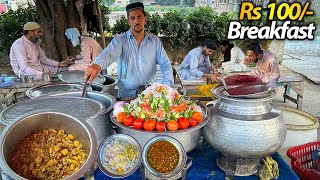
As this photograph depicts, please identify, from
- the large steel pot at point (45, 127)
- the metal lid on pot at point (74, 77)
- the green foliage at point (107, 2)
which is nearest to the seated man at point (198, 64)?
the metal lid on pot at point (74, 77)

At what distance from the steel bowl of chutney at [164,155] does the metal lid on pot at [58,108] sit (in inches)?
16.3

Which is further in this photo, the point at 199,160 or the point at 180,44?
the point at 180,44

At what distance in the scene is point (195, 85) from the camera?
5152 mm

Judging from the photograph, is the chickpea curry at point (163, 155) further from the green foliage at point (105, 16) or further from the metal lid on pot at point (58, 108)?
the green foliage at point (105, 16)

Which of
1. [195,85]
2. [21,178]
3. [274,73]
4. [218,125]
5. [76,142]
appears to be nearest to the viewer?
[21,178]

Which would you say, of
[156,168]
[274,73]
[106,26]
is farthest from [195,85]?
[106,26]

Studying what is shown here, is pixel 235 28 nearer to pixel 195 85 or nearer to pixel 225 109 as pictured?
pixel 195 85

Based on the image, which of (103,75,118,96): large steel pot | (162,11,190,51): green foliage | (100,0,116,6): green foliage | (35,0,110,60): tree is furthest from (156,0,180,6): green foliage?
(103,75,118,96): large steel pot

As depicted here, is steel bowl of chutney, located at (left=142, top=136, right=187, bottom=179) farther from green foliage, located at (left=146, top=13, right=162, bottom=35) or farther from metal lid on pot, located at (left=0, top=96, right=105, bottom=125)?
green foliage, located at (left=146, top=13, right=162, bottom=35)

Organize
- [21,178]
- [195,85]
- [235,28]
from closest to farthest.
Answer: [21,178] → [195,85] → [235,28]

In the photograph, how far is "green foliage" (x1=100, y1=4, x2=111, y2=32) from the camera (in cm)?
898

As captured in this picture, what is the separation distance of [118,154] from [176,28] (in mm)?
7520

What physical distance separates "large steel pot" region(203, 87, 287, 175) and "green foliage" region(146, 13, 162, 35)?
7.38m

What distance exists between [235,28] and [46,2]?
454cm
